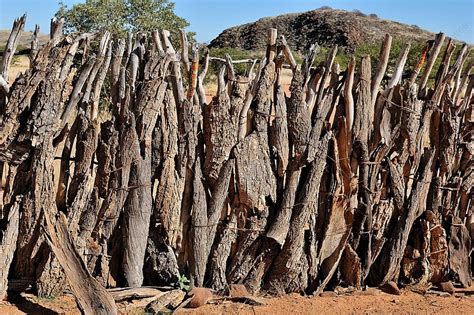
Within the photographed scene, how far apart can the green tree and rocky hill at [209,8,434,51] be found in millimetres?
22727

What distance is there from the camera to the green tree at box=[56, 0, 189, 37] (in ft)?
57.7

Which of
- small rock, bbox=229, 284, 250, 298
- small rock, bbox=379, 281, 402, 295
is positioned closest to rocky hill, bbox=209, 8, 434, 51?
small rock, bbox=379, 281, 402, 295

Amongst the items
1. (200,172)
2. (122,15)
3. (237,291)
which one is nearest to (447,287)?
(237,291)

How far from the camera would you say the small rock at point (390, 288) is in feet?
17.2

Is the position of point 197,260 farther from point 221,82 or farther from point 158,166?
point 221,82

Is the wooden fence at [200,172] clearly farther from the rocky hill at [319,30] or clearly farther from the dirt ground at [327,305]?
the rocky hill at [319,30]

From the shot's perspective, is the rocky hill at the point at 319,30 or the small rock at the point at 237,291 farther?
the rocky hill at the point at 319,30

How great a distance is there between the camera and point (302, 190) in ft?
16.4

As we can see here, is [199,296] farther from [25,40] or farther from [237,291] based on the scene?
[25,40]

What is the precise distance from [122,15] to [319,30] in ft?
92.7

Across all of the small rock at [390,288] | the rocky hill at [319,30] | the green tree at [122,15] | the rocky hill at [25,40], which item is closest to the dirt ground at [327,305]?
the small rock at [390,288]

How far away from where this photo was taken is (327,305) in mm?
4926

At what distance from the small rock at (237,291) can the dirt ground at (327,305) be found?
0.09m

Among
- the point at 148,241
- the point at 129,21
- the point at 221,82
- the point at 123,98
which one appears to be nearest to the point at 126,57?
the point at 123,98
